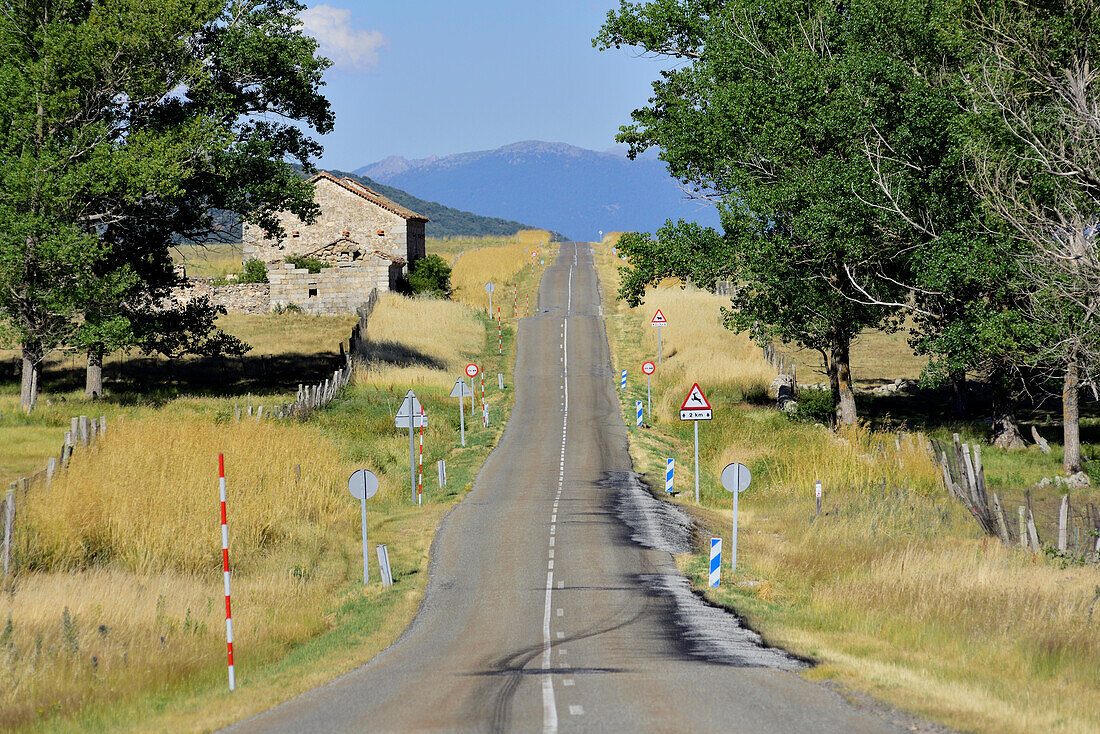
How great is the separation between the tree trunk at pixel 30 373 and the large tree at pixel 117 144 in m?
0.05

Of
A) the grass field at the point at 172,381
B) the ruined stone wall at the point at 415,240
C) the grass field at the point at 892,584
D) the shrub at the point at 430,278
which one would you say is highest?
the ruined stone wall at the point at 415,240

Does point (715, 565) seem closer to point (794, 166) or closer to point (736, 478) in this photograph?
point (736, 478)

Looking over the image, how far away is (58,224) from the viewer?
31.7 meters

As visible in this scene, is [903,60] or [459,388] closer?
[903,60]

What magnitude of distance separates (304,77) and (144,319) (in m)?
10.5

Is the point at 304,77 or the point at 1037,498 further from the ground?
the point at 304,77

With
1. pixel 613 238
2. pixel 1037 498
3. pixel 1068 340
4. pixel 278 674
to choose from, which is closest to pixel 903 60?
pixel 1068 340

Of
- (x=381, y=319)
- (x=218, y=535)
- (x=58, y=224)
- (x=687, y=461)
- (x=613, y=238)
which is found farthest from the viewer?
(x=613, y=238)

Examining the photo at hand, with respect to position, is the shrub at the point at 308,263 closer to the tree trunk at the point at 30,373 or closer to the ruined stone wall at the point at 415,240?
the ruined stone wall at the point at 415,240

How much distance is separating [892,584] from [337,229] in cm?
6058

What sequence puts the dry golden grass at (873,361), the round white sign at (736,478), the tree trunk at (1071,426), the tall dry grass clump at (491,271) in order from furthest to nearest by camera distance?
the tall dry grass clump at (491,271), the dry golden grass at (873,361), the tree trunk at (1071,426), the round white sign at (736,478)

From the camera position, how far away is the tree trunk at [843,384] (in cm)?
3381

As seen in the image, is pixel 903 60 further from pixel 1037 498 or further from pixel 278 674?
pixel 278 674

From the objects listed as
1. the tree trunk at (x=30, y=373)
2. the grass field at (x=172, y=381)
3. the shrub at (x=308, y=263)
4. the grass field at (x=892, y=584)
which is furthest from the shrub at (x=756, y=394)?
the shrub at (x=308, y=263)
